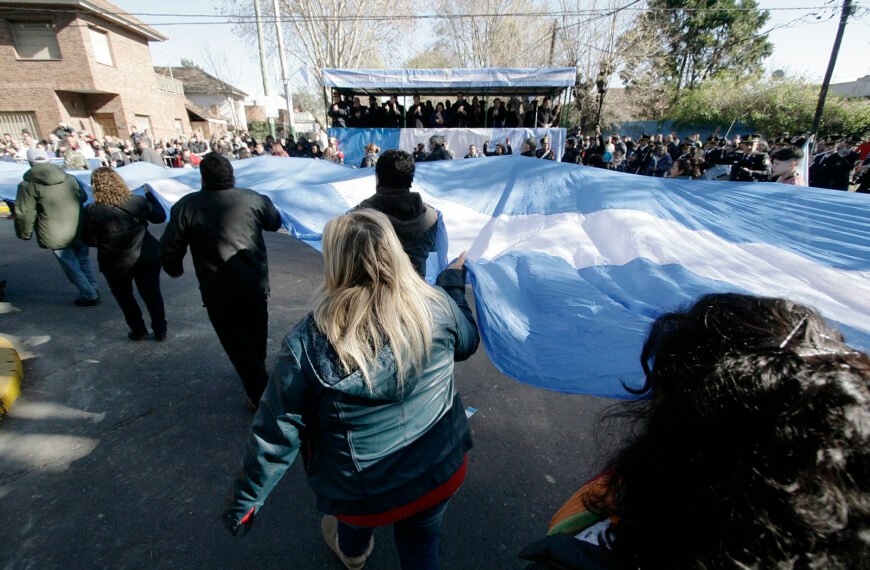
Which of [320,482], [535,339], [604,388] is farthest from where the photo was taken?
[535,339]

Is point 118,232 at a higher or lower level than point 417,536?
higher

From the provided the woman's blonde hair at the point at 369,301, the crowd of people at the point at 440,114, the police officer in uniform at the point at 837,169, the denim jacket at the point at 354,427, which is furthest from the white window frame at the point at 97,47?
the police officer in uniform at the point at 837,169

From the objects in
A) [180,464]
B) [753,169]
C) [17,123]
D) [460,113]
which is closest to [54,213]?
[180,464]

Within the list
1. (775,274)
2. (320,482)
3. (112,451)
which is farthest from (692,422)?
(112,451)

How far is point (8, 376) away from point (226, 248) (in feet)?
7.71

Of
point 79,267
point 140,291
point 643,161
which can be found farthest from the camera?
point 643,161

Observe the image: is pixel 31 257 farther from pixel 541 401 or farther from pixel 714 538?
pixel 714 538

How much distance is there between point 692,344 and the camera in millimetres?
731

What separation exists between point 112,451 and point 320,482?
221cm

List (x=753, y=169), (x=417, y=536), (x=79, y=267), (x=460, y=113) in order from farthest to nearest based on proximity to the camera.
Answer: (x=460, y=113) < (x=753, y=169) < (x=79, y=267) < (x=417, y=536)

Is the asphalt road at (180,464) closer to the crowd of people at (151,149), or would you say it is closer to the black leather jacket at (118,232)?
the black leather jacket at (118,232)

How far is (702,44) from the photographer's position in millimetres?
29359

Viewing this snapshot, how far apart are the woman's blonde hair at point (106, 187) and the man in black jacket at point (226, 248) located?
149cm

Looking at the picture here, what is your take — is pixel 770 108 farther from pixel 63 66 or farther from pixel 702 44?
pixel 63 66
